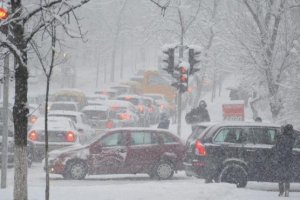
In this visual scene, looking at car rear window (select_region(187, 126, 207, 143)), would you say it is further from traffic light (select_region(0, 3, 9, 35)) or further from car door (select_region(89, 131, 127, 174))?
traffic light (select_region(0, 3, 9, 35))

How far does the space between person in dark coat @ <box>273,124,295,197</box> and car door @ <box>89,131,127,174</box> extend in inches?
169

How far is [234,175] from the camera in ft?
55.2

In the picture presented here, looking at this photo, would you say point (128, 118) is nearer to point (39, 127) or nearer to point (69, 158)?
point (39, 127)

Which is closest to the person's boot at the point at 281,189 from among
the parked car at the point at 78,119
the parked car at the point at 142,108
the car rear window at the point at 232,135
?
the car rear window at the point at 232,135

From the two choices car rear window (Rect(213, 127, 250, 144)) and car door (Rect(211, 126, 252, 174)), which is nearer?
car door (Rect(211, 126, 252, 174))

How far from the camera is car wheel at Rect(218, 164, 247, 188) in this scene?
16.7 metres

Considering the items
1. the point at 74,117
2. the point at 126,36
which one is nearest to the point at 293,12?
the point at 74,117

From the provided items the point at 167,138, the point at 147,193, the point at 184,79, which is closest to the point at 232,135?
the point at 167,138

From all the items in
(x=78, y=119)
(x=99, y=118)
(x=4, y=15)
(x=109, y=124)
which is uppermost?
(x=4, y=15)

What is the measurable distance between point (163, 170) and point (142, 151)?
0.80 meters

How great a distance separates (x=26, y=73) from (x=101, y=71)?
269 ft

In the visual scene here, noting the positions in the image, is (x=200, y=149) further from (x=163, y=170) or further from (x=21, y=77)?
(x=21, y=77)

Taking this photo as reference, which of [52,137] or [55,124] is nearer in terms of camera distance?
[52,137]

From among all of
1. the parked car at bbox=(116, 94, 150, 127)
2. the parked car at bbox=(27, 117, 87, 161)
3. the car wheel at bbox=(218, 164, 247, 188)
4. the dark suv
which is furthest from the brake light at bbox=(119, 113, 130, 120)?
the car wheel at bbox=(218, 164, 247, 188)
